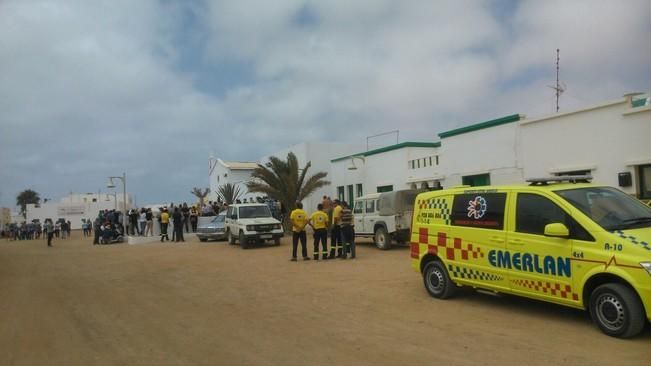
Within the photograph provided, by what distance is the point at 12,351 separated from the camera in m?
6.32

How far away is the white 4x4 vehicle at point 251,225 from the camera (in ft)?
66.9

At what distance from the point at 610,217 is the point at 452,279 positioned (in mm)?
2708

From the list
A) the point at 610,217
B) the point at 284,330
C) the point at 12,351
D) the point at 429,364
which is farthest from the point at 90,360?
the point at 610,217

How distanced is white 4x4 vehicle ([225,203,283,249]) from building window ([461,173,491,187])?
7894mm

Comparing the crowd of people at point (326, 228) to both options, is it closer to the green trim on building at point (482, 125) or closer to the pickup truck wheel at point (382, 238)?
the pickup truck wheel at point (382, 238)

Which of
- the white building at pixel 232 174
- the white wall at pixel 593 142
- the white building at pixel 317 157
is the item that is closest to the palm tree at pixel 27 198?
the white building at pixel 232 174

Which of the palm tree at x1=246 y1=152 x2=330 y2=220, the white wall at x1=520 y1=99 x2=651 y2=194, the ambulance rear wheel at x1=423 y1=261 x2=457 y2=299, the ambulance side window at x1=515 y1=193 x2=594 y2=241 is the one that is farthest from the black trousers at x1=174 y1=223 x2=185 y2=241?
the ambulance side window at x1=515 y1=193 x2=594 y2=241

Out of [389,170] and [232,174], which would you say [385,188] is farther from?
[232,174]

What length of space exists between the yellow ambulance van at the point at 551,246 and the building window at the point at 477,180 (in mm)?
11136

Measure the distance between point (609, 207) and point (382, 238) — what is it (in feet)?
35.6

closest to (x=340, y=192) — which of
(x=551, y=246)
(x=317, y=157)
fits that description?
(x=317, y=157)

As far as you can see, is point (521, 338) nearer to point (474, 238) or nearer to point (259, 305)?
point (474, 238)

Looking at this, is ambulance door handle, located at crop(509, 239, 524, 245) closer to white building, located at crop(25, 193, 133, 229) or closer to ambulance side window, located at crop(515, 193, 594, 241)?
Answer: ambulance side window, located at crop(515, 193, 594, 241)

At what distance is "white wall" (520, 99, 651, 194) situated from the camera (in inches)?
536
